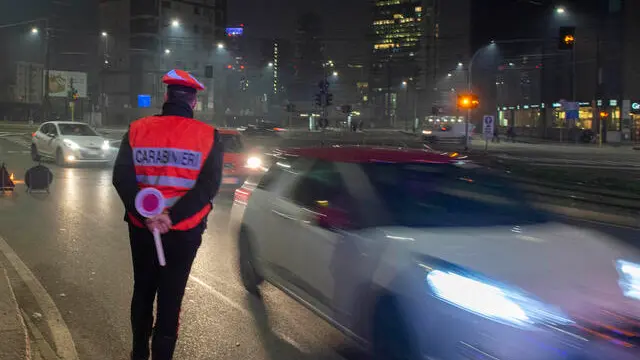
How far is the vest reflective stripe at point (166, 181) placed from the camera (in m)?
3.32

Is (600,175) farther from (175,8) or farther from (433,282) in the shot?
(175,8)

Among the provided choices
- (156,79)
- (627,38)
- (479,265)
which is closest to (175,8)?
(156,79)

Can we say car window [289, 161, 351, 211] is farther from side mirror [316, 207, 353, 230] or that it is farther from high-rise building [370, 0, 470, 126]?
high-rise building [370, 0, 470, 126]

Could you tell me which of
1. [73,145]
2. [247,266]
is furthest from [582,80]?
[247,266]

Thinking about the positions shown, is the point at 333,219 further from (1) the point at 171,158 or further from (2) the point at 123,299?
(2) the point at 123,299

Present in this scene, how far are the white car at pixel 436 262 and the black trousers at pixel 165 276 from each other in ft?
4.38

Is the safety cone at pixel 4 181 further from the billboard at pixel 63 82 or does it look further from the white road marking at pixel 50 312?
the billboard at pixel 63 82

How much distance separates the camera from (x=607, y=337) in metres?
3.13

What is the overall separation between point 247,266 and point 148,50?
69.9 metres

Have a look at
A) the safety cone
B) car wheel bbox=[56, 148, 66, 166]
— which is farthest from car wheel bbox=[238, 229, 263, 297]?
car wheel bbox=[56, 148, 66, 166]

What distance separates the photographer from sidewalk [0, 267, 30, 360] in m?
4.34

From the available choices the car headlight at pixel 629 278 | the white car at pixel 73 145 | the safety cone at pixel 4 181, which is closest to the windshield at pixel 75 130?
the white car at pixel 73 145

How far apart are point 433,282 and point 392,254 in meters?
0.41

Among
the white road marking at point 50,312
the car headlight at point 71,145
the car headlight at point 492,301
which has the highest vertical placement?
the car headlight at point 71,145
